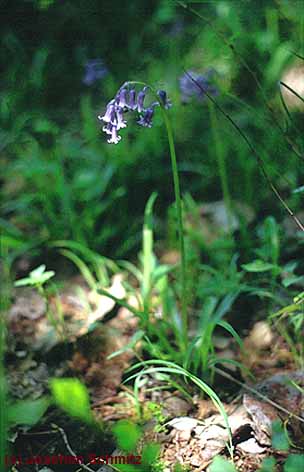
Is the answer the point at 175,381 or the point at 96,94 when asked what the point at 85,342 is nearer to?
the point at 175,381

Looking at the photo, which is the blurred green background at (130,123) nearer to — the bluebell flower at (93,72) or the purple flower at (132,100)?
the bluebell flower at (93,72)

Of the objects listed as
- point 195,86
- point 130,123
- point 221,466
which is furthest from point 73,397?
point 130,123

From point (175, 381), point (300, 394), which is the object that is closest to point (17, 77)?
point (175, 381)

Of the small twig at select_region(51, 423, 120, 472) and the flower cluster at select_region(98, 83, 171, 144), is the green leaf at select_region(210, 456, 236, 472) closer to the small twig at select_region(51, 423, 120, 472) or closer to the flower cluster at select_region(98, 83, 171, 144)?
the small twig at select_region(51, 423, 120, 472)

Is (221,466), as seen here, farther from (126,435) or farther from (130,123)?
(130,123)

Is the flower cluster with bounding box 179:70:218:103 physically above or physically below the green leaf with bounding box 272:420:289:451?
above

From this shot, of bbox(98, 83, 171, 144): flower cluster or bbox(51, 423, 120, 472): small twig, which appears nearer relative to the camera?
bbox(51, 423, 120, 472): small twig

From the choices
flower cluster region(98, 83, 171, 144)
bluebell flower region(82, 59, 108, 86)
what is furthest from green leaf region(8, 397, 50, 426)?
bluebell flower region(82, 59, 108, 86)
